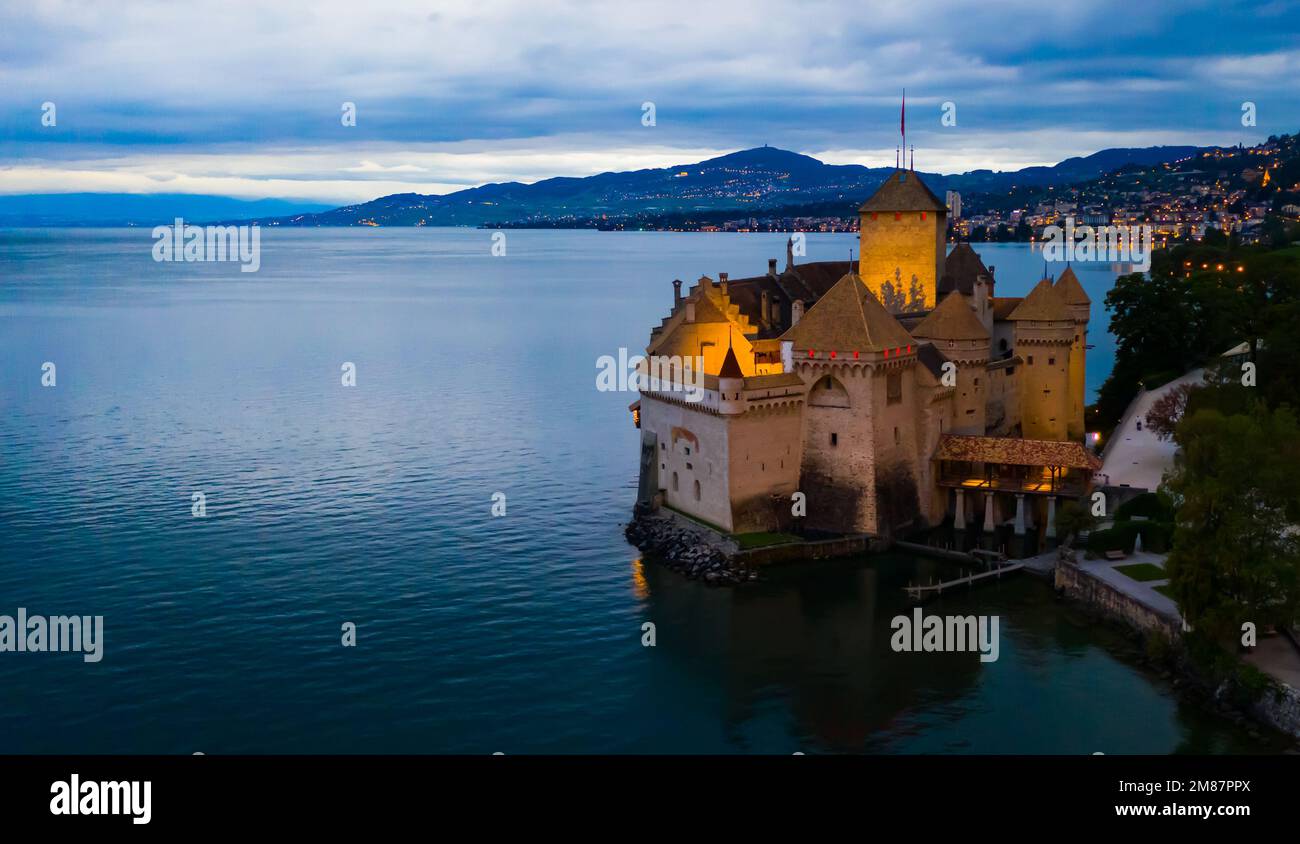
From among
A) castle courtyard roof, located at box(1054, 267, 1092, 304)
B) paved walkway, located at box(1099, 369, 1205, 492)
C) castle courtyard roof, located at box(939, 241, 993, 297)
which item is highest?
castle courtyard roof, located at box(939, 241, 993, 297)

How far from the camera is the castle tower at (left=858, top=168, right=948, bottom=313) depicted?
58.7m

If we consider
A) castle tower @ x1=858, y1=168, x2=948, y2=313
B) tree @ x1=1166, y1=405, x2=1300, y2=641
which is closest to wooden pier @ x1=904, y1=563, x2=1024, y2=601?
tree @ x1=1166, y1=405, x2=1300, y2=641

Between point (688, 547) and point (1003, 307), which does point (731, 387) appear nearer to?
point (688, 547)

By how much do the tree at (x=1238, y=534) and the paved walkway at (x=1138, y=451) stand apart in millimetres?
15431

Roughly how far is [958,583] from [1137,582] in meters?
6.12

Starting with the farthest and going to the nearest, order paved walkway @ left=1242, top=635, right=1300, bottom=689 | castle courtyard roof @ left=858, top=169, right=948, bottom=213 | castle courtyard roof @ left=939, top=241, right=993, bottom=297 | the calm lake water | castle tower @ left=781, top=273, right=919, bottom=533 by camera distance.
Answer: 1. castle courtyard roof @ left=939, top=241, right=993, bottom=297
2. castle courtyard roof @ left=858, top=169, right=948, bottom=213
3. castle tower @ left=781, top=273, right=919, bottom=533
4. the calm lake water
5. paved walkway @ left=1242, top=635, right=1300, bottom=689

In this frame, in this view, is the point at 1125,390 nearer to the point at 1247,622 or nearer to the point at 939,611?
the point at 939,611

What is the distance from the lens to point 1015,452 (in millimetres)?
48969

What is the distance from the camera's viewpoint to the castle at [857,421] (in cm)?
4731

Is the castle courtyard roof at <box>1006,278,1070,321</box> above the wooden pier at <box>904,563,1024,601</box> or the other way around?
above

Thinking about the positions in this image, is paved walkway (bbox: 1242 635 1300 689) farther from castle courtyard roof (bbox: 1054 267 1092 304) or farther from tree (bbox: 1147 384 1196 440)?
castle courtyard roof (bbox: 1054 267 1092 304)

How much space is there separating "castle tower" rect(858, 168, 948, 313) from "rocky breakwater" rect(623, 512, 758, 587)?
1673cm

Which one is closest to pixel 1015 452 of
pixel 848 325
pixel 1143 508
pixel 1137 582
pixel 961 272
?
pixel 1143 508
